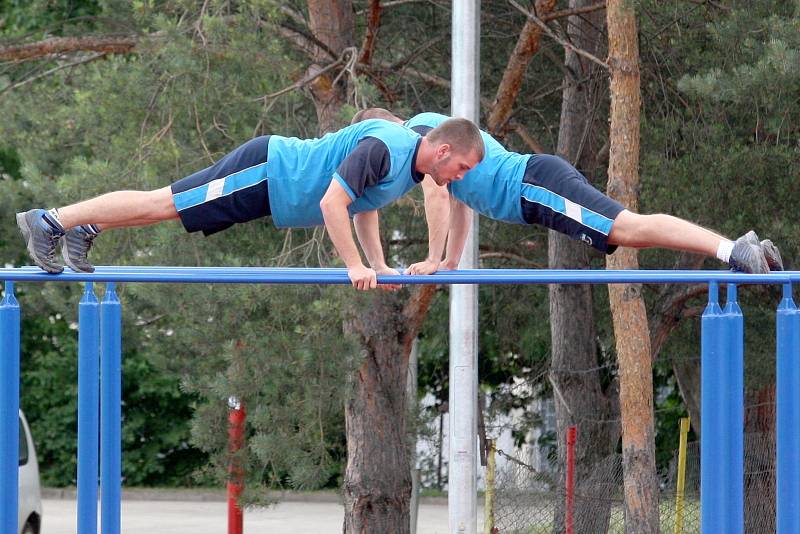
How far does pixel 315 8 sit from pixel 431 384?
7.34 m

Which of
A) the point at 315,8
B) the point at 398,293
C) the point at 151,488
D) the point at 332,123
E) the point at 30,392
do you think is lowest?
the point at 151,488

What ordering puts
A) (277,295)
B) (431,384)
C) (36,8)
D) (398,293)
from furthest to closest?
(431,384) → (36,8) → (398,293) → (277,295)

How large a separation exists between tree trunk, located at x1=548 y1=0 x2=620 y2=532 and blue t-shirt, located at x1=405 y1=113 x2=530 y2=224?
5281 millimetres

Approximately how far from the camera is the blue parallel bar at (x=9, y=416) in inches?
181

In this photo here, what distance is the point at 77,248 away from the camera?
15.7ft

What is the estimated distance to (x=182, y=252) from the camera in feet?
27.5

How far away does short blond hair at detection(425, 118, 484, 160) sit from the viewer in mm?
4609

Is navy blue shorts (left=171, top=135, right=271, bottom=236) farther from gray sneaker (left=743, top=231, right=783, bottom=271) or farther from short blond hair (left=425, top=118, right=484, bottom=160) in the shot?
gray sneaker (left=743, top=231, right=783, bottom=271)

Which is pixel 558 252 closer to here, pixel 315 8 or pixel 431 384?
pixel 315 8

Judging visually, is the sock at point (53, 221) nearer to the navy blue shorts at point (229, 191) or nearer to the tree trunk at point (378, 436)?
the navy blue shorts at point (229, 191)

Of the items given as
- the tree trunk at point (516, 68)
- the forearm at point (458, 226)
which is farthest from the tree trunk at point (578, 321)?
the forearm at point (458, 226)

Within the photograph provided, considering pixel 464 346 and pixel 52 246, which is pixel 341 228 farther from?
pixel 464 346

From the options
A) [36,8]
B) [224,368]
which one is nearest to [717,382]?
[224,368]

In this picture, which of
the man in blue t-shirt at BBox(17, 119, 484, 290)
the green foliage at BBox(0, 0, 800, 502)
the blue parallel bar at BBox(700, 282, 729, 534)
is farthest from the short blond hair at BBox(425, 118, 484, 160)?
the green foliage at BBox(0, 0, 800, 502)
